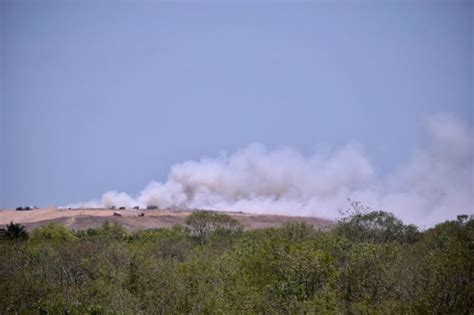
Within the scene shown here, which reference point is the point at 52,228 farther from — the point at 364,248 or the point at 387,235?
the point at 364,248

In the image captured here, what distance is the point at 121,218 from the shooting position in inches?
5723

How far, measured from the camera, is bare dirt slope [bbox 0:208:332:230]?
5531 inches

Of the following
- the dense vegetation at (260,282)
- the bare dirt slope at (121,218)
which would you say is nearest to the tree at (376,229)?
the dense vegetation at (260,282)

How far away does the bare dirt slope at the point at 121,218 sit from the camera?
140500 mm

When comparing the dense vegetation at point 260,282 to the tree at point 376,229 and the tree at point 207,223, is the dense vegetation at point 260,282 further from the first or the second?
the tree at point 207,223

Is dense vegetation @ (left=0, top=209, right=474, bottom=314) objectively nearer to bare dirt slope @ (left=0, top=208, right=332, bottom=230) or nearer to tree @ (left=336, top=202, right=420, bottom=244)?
tree @ (left=336, top=202, right=420, bottom=244)

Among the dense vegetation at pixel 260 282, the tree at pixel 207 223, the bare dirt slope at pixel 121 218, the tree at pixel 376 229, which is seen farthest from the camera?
→ the bare dirt slope at pixel 121 218

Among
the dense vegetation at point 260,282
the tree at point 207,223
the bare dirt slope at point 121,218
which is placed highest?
the bare dirt slope at point 121,218

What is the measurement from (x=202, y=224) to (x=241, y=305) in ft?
245

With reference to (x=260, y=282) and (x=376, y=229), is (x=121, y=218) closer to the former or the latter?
Answer: (x=376, y=229)

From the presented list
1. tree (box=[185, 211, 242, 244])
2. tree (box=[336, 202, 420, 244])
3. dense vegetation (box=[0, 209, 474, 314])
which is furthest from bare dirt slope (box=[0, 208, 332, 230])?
dense vegetation (box=[0, 209, 474, 314])

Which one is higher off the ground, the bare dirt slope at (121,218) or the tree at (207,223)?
the bare dirt slope at (121,218)

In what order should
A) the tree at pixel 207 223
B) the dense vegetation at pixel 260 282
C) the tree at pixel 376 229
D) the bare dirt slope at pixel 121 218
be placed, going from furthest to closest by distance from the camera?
the bare dirt slope at pixel 121 218 → the tree at pixel 207 223 → the tree at pixel 376 229 → the dense vegetation at pixel 260 282

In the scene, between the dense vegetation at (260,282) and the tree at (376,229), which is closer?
the dense vegetation at (260,282)
